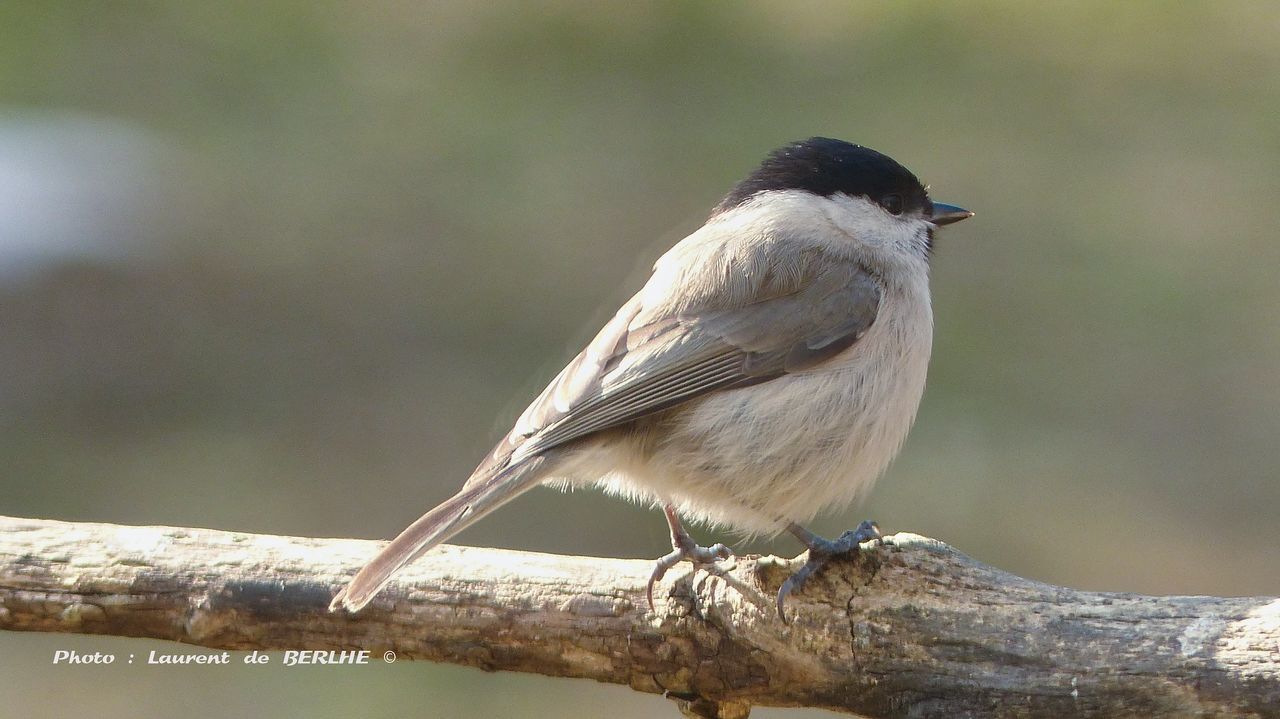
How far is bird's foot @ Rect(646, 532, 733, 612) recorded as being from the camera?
10.4ft

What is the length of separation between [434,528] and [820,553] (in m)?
0.94

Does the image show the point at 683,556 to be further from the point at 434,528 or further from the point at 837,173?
the point at 837,173

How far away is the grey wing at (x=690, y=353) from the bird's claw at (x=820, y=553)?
0.56 meters

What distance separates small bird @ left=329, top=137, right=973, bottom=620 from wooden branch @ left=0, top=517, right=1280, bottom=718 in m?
0.12

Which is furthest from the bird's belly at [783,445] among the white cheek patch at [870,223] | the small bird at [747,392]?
the white cheek patch at [870,223]

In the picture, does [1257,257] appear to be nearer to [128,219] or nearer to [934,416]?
[934,416]

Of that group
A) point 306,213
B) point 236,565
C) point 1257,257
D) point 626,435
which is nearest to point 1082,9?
point 1257,257

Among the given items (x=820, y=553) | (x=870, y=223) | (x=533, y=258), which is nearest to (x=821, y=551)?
(x=820, y=553)

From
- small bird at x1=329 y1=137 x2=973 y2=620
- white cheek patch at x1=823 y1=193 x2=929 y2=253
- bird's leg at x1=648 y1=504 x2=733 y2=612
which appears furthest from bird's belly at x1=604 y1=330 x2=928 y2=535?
white cheek patch at x1=823 y1=193 x2=929 y2=253

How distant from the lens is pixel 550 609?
306cm

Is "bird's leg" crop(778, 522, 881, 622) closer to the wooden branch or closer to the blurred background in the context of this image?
the wooden branch

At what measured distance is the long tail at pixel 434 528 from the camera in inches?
111

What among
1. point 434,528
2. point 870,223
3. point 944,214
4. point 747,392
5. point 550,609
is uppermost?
point 944,214

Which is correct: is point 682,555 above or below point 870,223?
below
